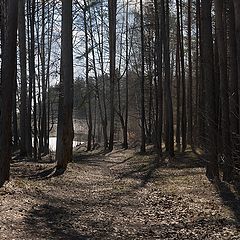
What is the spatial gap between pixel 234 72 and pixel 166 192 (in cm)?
432

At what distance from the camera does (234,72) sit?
14.3 metres

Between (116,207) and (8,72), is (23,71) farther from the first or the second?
(116,207)

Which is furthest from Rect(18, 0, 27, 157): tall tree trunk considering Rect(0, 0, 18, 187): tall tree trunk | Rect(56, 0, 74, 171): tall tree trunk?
Rect(0, 0, 18, 187): tall tree trunk

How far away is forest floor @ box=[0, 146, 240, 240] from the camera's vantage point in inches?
320

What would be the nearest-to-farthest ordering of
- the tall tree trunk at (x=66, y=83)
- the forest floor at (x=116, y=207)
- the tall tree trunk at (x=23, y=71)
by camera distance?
the forest floor at (x=116, y=207) → the tall tree trunk at (x=66, y=83) → the tall tree trunk at (x=23, y=71)

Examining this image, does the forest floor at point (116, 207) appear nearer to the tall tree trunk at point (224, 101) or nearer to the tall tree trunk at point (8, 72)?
the tall tree trunk at point (224, 101)

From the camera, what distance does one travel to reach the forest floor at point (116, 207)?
8.12 m

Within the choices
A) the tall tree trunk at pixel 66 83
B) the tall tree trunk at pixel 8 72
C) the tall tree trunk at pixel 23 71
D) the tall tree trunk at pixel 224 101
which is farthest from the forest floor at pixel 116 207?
the tall tree trunk at pixel 23 71

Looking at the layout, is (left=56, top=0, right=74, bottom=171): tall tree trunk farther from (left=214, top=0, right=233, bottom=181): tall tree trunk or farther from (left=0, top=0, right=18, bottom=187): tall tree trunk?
(left=214, top=0, right=233, bottom=181): tall tree trunk

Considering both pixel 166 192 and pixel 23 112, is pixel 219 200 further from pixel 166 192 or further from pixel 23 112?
pixel 23 112

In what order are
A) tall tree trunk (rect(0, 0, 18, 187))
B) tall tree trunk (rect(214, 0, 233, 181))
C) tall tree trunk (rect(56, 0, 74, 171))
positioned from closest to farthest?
tall tree trunk (rect(0, 0, 18, 187)) → tall tree trunk (rect(214, 0, 233, 181)) → tall tree trunk (rect(56, 0, 74, 171))

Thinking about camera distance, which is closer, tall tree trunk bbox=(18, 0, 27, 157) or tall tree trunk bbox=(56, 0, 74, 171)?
tall tree trunk bbox=(56, 0, 74, 171)

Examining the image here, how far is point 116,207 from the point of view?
35.6 feet

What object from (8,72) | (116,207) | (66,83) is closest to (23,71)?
(66,83)
